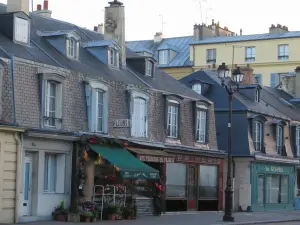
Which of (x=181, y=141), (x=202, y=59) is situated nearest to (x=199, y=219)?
(x=181, y=141)

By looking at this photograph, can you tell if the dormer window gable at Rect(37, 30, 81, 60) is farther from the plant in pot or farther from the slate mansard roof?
the plant in pot

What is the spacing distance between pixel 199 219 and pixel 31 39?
386 inches

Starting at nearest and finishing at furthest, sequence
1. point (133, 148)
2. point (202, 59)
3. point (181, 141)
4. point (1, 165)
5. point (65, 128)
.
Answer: point (1, 165)
point (65, 128)
point (133, 148)
point (181, 141)
point (202, 59)

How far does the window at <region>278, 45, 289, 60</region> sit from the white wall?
140 feet

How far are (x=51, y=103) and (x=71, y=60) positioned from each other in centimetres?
295

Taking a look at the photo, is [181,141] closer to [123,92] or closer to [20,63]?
[123,92]

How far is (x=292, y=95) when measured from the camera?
5291 cm

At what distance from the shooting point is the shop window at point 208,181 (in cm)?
3703

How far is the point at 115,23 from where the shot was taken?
114ft

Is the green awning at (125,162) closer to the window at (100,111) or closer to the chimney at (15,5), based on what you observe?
the window at (100,111)

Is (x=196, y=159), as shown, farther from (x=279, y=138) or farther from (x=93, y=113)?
(x=279, y=138)

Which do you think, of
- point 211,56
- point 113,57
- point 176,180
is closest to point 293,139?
point 176,180

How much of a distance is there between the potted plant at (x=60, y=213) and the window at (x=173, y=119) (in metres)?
8.23

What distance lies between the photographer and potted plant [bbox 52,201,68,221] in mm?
27297
